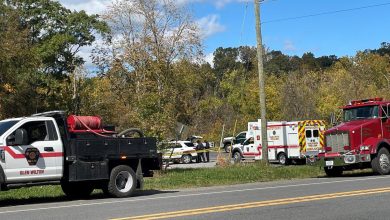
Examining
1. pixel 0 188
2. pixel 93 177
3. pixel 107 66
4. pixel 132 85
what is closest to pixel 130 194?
pixel 93 177

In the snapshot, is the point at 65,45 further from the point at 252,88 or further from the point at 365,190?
the point at 365,190

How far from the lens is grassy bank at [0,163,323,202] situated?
16156 mm

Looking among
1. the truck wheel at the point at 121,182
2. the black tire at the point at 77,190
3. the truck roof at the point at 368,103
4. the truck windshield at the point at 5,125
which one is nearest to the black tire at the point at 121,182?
the truck wheel at the point at 121,182

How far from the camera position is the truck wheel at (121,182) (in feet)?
49.2

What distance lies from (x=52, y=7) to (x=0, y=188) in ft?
120

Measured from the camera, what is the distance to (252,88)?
62406 mm

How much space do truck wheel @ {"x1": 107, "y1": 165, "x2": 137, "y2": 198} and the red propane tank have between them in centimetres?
132

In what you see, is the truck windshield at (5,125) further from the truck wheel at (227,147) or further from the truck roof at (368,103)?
the truck wheel at (227,147)

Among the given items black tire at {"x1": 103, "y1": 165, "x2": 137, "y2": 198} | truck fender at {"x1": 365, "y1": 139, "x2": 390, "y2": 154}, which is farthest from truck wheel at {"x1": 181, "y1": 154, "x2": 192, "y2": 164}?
black tire at {"x1": 103, "y1": 165, "x2": 137, "y2": 198}

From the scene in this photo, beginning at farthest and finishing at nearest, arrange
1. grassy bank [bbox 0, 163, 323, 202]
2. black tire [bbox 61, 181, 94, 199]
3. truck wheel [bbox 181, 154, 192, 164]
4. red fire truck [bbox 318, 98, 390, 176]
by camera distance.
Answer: truck wheel [bbox 181, 154, 192, 164] → red fire truck [bbox 318, 98, 390, 176] → grassy bank [bbox 0, 163, 323, 202] → black tire [bbox 61, 181, 94, 199]

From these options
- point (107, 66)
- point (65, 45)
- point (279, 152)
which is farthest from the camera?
point (65, 45)

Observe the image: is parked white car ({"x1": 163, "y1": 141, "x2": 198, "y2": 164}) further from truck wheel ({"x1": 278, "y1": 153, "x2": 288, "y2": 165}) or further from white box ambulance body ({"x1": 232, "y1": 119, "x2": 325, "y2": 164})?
truck wheel ({"x1": 278, "y1": 153, "x2": 288, "y2": 165})

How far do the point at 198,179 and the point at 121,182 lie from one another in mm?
4936

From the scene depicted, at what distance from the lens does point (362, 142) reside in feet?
68.4
